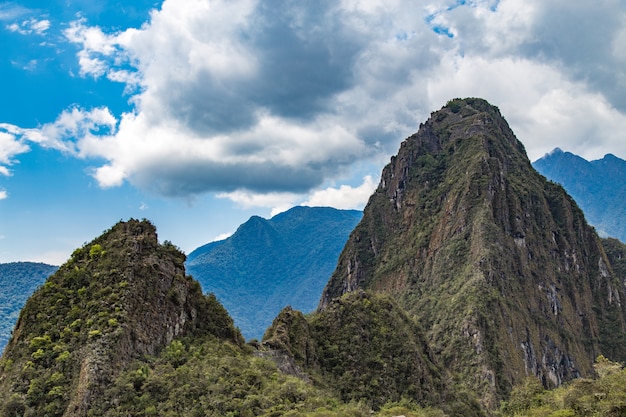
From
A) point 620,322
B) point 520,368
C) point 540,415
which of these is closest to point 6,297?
point 520,368

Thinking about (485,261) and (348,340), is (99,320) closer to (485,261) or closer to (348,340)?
(348,340)

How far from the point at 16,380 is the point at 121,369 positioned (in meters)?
6.44

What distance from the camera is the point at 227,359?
124 ft

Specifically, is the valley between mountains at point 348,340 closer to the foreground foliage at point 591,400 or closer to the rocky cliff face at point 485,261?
the foreground foliage at point 591,400

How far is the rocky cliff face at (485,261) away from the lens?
4508 inches

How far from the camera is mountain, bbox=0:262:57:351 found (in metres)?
153

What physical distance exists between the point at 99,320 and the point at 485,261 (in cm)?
10275

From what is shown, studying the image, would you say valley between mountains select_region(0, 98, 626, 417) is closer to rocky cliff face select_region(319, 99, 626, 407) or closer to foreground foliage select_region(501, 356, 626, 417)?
foreground foliage select_region(501, 356, 626, 417)

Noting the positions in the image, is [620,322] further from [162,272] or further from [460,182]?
[162,272]

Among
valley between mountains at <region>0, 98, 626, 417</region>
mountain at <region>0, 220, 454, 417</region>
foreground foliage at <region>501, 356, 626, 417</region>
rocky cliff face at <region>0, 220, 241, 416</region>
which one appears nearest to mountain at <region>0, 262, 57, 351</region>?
valley between mountains at <region>0, 98, 626, 417</region>

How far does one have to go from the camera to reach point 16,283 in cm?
16900

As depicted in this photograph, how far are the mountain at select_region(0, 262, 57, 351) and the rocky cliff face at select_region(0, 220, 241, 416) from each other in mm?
124139

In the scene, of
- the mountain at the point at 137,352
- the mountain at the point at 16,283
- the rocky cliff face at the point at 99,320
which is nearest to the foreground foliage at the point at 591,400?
the mountain at the point at 137,352

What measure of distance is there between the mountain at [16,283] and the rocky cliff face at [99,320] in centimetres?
12414
